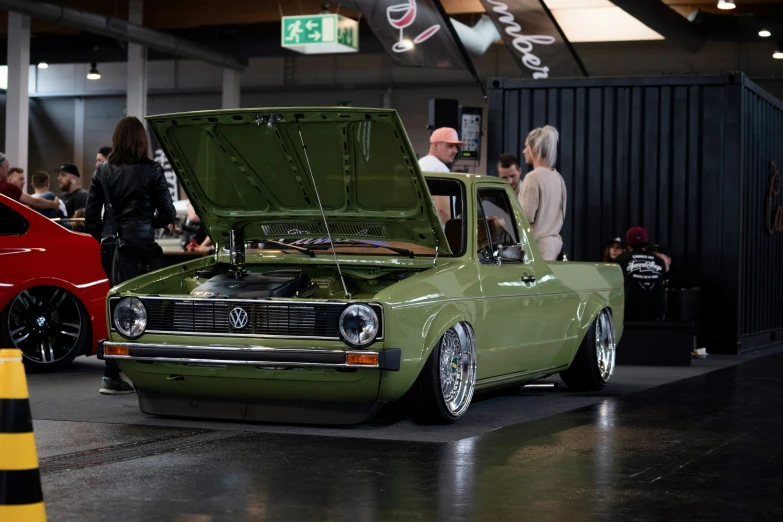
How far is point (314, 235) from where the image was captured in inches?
313

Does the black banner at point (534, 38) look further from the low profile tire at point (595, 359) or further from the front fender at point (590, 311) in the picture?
the low profile tire at point (595, 359)

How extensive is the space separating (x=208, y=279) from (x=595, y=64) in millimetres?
25382

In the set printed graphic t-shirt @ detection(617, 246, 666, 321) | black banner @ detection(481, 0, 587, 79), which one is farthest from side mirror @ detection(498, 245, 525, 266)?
black banner @ detection(481, 0, 587, 79)

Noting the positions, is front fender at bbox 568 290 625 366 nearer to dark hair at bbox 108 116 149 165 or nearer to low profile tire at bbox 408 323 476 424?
low profile tire at bbox 408 323 476 424

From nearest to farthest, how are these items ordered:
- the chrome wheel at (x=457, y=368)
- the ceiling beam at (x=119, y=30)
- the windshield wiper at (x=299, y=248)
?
1. the chrome wheel at (x=457, y=368)
2. the windshield wiper at (x=299, y=248)
3. the ceiling beam at (x=119, y=30)

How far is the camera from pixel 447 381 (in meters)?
7.31

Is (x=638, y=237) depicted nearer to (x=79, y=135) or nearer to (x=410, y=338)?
(x=410, y=338)

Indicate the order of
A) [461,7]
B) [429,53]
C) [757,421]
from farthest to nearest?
1. [461,7]
2. [429,53]
3. [757,421]

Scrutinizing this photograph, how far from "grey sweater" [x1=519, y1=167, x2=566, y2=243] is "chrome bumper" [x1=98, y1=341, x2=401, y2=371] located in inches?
151

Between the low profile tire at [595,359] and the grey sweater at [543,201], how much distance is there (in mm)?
998

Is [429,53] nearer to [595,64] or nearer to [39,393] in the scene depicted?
[39,393]

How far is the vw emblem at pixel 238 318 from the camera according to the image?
6.95m

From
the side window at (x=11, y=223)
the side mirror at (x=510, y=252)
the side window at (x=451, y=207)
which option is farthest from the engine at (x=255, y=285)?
the side window at (x=11, y=223)

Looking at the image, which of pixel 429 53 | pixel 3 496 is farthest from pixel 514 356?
pixel 429 53
